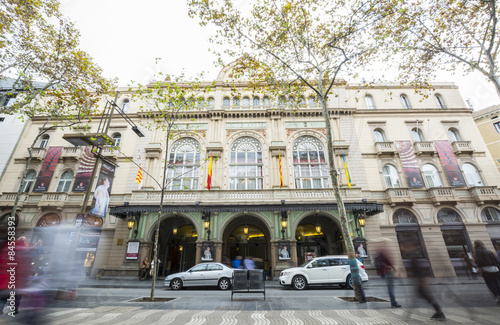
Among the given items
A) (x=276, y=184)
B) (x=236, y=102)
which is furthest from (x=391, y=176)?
(x=236, y=102)

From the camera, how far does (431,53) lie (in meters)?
13.0

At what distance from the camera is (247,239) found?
18.9m

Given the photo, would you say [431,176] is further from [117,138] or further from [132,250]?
[117,138]

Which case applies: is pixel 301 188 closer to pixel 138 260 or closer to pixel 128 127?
pixel 138 260

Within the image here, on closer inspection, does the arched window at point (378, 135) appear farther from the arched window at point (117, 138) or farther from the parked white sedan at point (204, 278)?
the arched window at point (117, 138)

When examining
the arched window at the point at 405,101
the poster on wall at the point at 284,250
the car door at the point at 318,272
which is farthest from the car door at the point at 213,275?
the arched window at the point at 405,101

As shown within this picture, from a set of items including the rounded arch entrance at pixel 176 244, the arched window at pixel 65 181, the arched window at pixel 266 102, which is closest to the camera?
the rounded arch entrance at pixel 176 244

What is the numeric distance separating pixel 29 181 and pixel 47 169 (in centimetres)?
203

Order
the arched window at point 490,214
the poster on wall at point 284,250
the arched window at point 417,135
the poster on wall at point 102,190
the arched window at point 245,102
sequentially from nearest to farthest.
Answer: the poster on wall at point 102,190 < the poster on wall at point 284,250 < the arched window at point 490,214 < the arched window at point 417,135 < the arched window at point 245,102

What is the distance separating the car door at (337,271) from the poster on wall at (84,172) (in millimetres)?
19940

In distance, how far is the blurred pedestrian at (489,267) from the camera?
6.26m

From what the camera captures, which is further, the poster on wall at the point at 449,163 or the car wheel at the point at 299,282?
the poster on wall at the point at 449,163

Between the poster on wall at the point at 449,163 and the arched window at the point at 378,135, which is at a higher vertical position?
the arched window at the point at 378,135

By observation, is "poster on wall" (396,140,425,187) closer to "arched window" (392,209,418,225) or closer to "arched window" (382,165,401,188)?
"arched window" (382,165,401,188)
